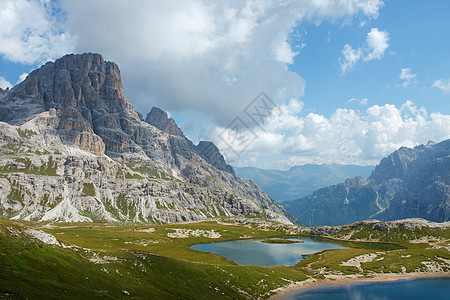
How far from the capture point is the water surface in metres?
62.9

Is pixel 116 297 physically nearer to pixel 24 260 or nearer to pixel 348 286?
pixel 24 260

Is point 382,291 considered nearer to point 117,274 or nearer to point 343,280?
point 343,280

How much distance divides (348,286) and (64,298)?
68728mm

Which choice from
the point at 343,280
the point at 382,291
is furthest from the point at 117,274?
the point at 382,291

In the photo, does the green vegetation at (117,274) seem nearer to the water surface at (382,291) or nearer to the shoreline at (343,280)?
the shoreline at (343,280)

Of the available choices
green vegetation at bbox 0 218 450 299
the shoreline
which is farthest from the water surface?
green vegetation at bbox 0 218 450 299

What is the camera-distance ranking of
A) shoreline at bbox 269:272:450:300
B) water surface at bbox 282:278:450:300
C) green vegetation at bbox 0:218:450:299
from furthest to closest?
1. shoreline at bbox 269:272:450:300
2. water surface at bbox 282:278:450:300
3. green vegetation at bbox 0:218:450:299

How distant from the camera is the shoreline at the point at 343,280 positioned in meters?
65.8

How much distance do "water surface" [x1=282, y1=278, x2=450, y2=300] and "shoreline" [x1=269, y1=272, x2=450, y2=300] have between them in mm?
1793

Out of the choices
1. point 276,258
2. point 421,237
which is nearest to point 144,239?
point 276,258

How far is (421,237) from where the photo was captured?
161 meters

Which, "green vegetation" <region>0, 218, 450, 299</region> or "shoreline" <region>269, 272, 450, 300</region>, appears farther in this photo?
"shoreline" <region>269, 272, 450, 300</region>

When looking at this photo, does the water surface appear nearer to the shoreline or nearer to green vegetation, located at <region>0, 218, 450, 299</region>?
the shoreline

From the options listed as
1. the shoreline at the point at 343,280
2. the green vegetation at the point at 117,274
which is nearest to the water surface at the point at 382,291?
the shoreline at the point at 343,280
